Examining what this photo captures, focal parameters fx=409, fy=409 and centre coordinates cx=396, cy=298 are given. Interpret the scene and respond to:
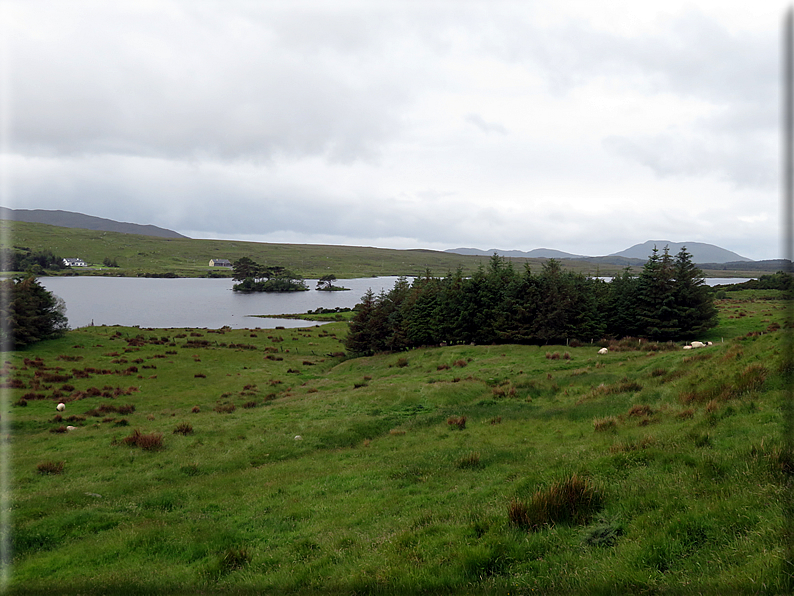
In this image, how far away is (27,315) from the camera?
168 ft

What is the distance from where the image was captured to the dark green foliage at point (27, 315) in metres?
48.3

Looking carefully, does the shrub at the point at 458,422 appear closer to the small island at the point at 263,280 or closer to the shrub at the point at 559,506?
the shrub at the point at 559,506

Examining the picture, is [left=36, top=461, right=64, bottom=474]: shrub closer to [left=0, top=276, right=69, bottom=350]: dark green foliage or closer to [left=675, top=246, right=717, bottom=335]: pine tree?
[left=0, top=276, right=69, bottom=350]: dark green foliage

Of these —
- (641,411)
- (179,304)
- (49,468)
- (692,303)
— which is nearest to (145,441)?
(49,468)

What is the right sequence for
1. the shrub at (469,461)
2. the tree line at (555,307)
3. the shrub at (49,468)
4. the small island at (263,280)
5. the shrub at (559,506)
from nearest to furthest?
the shrub at (559,506) → the shrub at (469,461) → the shrub at (49,468) → the tree line at (555,307) → the small island at (263,280)

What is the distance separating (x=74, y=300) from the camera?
123062 mm

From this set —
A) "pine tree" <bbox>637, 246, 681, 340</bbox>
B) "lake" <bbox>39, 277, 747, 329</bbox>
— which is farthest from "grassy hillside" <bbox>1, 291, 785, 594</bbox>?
"lake" <bbox>39, 277, 747, 329</bbox>

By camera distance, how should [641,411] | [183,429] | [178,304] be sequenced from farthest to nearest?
1. [178,304]
2. [183,429]
3. [641,411]

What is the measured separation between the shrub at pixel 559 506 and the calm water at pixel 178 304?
94.7 metres

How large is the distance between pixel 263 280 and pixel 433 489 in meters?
193

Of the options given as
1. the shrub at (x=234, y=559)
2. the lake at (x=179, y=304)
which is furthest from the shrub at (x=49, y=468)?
the lake at (x=179, y=304)

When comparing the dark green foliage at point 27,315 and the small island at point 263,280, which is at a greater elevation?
the small island at point 263,280

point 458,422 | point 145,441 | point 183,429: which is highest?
point 458,422

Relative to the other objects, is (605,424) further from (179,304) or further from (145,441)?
(179,304)
